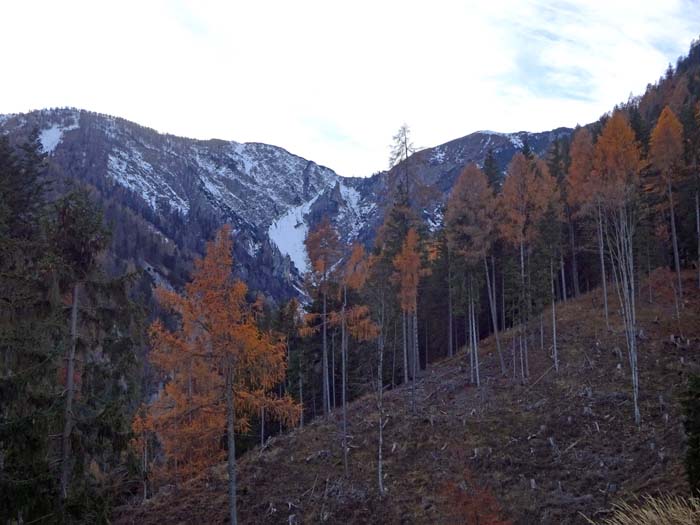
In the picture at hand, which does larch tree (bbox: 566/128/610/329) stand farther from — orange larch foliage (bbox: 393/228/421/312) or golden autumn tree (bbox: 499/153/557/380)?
orange larch foliage (bbox: 393/228/421/312)

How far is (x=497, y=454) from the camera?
2209 centimetres

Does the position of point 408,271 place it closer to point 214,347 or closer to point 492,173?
point 214,347

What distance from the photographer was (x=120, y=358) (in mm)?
13172

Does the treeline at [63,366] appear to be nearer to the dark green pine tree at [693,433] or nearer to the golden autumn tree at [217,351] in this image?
the golden autumn tree at [217,351]

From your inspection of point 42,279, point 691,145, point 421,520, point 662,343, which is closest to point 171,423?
point 42,279

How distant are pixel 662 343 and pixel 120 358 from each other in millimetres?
27796

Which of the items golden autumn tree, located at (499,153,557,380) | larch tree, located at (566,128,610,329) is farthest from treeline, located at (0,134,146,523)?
golden autumn tree, located at (499,153,557,380)

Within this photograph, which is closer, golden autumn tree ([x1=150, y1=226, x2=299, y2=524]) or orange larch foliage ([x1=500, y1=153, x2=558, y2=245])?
golden autumn tree ([x1=150, y1=226, x2=299, y2=524])

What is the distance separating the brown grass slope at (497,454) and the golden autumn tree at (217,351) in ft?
22.1

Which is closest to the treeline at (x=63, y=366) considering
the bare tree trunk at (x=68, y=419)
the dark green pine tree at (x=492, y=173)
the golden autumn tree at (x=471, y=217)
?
the bare tree trunk at (x=68, y=419)

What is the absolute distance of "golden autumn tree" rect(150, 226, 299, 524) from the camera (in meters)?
15.4

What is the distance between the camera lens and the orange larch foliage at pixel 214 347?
50.5ft

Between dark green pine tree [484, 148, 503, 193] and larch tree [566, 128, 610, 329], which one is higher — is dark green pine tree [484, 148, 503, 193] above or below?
above

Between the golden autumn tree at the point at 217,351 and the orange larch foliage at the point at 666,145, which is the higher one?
the orange larch foliage at the point at 666,145
